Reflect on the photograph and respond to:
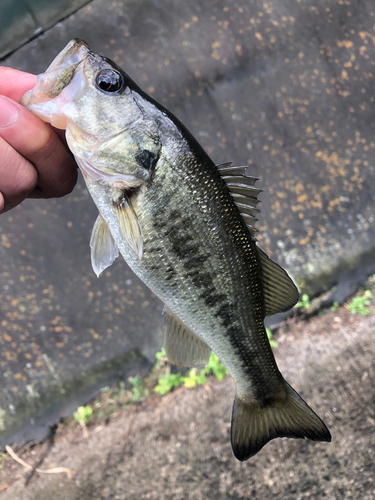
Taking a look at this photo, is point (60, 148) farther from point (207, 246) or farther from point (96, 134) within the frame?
point (207, 246)

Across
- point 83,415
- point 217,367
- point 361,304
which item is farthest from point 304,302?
point 83,415

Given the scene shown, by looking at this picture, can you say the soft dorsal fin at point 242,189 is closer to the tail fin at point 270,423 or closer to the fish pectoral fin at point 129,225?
the fish pectoral fin at point 129,225

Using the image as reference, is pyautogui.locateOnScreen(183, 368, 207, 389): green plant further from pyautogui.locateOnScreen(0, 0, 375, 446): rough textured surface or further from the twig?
the twig

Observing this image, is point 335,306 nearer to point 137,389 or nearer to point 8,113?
point 137,389

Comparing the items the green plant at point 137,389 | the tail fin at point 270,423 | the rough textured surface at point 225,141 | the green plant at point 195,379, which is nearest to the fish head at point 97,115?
the tail fin at point 270,423

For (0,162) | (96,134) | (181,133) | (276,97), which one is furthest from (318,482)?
(276,97)

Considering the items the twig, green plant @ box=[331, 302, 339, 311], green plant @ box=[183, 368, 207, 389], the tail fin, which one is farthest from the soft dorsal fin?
the twig
